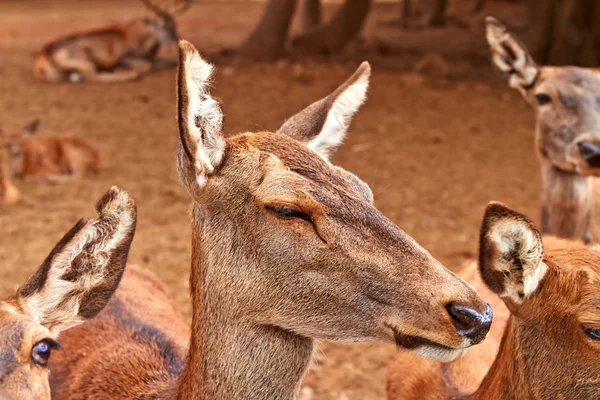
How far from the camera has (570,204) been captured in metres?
5.88

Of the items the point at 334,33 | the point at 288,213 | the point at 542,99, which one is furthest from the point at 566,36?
the point at 288,213

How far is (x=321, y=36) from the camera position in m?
14.6

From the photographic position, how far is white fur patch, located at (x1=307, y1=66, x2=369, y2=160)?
11.3 feet

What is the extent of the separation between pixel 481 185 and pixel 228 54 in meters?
6.93

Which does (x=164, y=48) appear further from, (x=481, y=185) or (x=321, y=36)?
(x=481, y=185)

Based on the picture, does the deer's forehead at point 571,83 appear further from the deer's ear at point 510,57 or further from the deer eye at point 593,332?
the deer eye at point 593,332

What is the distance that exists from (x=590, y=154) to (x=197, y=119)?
353cm

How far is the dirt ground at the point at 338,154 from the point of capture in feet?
22.9

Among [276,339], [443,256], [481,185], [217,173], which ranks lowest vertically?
[481,185]

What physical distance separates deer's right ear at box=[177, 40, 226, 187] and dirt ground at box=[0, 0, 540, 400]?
2711 millimetres

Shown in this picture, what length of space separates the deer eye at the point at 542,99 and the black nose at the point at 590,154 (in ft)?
2.01

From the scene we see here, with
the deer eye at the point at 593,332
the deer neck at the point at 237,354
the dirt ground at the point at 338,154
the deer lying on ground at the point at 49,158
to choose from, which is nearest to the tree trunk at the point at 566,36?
the dirt ground at the point at 338,154

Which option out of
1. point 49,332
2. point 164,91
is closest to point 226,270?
point 49,332

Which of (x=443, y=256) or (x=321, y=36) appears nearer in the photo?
(x=443, y=256)
